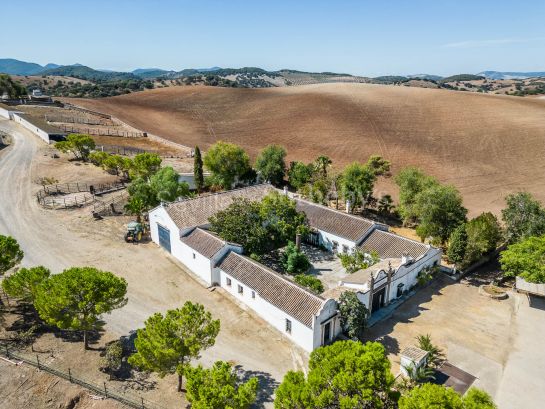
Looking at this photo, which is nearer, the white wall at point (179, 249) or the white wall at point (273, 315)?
the white wall at point (273, 315)

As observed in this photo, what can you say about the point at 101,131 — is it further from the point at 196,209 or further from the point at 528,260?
the point at 528,260

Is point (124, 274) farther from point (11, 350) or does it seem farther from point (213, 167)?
point (213, 167)

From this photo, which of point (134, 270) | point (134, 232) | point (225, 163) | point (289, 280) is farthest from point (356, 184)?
point (134, 270)

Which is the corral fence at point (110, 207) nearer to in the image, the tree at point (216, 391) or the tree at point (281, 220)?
the tree at point (281, 220)

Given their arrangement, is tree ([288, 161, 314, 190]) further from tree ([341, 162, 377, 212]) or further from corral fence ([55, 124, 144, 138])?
corral fence ([55, 124, 144, 138])

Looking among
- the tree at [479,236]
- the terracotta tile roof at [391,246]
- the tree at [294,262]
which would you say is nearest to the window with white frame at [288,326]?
the tree at [294,262]

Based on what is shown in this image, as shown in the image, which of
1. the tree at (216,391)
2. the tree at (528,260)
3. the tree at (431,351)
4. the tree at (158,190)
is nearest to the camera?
the tree at (216,391)
